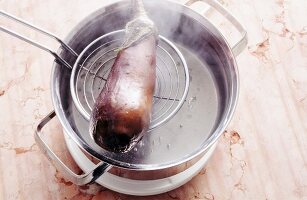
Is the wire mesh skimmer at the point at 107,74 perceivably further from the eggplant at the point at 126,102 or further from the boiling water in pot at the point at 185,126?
the eggplant at the point at 126,102

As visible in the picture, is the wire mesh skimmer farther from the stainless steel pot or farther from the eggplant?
the eggplant

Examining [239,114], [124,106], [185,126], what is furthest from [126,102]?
[239,114]

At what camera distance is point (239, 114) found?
142cm

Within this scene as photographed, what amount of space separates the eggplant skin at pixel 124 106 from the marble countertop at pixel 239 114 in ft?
1.02

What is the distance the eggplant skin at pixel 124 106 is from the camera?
1024mm

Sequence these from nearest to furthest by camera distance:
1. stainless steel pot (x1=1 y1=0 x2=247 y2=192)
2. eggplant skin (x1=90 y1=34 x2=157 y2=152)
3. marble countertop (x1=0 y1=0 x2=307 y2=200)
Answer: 1. eggplant skin (x1=90 y1=34 x2=157 y2=152)
2. stainless steel pot (x1=1 y1=0 x2=247 y2=192)
3. marble countertop (x1=0 y1=0 x2=307 y2=200)

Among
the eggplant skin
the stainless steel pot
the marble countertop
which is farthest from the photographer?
the marble countertop

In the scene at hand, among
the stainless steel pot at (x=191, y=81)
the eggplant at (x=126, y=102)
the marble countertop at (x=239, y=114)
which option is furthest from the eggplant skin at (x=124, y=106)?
the marble countertop at (x=239, y=114)

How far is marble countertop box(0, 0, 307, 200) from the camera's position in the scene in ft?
4.27

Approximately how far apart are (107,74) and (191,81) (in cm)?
27

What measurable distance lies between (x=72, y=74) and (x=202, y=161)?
0.46 metres

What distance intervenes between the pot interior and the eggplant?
122 millimetres

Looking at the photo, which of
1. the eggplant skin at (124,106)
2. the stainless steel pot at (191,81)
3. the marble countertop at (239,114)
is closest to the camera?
the eggplant skin at (124,106)

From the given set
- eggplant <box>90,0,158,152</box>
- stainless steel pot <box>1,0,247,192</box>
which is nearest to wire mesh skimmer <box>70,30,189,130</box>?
stainless steel pot <box>1,0,247,192</box>
